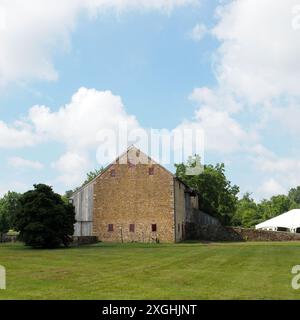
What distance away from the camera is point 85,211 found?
5188 centimetres

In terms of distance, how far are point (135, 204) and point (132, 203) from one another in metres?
0.32

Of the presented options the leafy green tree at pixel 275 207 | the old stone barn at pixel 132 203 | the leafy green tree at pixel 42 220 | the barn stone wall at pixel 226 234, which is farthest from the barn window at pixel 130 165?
the leafy green tree at pixel 275 207

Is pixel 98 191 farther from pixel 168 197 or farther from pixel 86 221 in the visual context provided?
pixel 168 197

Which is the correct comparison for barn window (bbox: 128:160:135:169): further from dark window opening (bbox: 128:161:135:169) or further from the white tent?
the white tent

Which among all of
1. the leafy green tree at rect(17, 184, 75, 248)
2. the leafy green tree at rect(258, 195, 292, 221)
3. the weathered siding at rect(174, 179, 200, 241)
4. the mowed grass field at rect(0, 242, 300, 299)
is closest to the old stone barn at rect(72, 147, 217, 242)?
the weathered siding at rect(174, 179, 200, 241)

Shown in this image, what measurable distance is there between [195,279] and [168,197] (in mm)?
34182

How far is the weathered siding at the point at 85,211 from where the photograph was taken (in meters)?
51.6

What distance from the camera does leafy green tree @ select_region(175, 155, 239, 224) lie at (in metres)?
72.9

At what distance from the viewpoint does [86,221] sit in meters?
51.6

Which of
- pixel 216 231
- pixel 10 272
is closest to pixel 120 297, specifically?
pixel 10 272

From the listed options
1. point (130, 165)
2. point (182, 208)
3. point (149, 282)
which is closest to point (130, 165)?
point (130, 165)

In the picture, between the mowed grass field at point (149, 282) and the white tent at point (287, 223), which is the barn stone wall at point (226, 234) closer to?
the white tent at point (287, 223)

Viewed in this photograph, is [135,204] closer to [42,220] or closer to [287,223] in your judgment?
[42,220]
